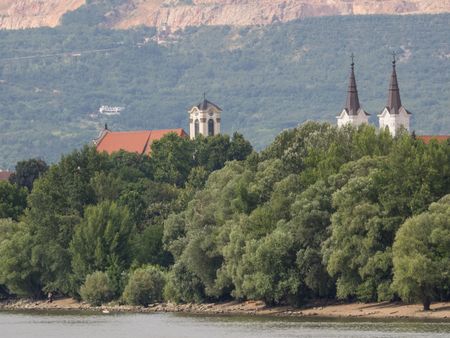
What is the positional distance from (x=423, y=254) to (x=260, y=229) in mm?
13746

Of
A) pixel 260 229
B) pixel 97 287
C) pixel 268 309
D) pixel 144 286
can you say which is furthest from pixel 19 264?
pixel 260 229

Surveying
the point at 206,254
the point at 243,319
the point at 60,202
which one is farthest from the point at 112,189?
the point at 243,319

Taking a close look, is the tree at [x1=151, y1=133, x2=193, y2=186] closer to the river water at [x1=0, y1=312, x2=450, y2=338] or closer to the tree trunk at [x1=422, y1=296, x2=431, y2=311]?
the river water at [x1=0, y1=312, x2=450, y2=338]

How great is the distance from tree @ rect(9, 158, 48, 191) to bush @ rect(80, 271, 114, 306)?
43.2 m

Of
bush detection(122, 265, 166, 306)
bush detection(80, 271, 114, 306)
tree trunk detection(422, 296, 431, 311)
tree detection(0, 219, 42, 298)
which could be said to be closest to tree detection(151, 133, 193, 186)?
tree detection(0, 219, 42, 298)

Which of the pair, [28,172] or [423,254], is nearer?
[423,254]

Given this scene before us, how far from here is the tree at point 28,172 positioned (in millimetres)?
157875

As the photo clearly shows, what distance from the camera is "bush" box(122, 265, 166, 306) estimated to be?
365 ft

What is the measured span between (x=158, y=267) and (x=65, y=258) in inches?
248

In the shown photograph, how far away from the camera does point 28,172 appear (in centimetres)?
15888

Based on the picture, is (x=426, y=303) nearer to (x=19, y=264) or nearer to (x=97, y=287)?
(x=97, y=287)

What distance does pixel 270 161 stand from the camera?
112m

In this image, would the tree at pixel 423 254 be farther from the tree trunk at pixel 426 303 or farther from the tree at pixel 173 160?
the tree at pixel 173 160

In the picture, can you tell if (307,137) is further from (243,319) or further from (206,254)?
(243,319)
